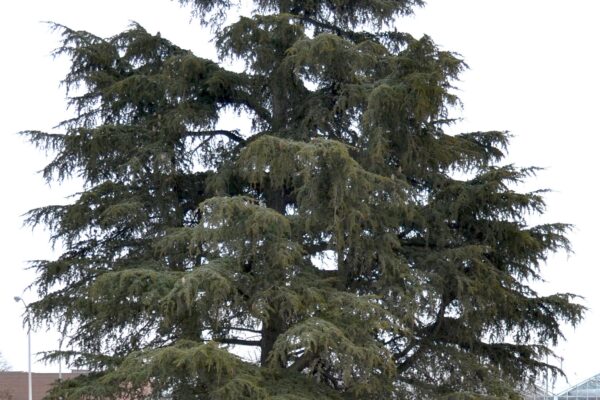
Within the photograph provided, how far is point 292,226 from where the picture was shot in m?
12.3

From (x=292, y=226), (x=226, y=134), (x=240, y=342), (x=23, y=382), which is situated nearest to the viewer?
(x=292, y=226)

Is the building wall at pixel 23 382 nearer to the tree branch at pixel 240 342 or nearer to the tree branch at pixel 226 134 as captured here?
the tree branch at pixel 226 134

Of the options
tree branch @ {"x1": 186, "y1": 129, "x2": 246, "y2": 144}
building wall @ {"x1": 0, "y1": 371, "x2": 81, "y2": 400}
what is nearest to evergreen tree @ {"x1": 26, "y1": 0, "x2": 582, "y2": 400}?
tree branch @ {"x1": 186, "y1": 129, "x2": 246, "y2": 144}

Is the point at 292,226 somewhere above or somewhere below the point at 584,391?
above

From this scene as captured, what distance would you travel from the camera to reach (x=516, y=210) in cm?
1396

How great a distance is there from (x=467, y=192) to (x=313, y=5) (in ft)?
15.2

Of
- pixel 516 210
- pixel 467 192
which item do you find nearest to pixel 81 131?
pixel 467 192

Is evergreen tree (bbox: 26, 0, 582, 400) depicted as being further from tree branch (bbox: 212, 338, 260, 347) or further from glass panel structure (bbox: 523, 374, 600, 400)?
glass panel structure (bbox: 523, 374, 600, 400)

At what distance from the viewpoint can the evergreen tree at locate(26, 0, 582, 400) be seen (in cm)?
1127

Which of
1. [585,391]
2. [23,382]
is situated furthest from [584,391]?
[23,382]

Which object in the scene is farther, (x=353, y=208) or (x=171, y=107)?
(x=171, y=107)

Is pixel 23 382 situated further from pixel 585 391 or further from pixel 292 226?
pixel 292 226

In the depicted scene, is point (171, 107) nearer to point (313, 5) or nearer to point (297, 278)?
point (313, 5)

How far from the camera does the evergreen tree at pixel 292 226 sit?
1127cm
